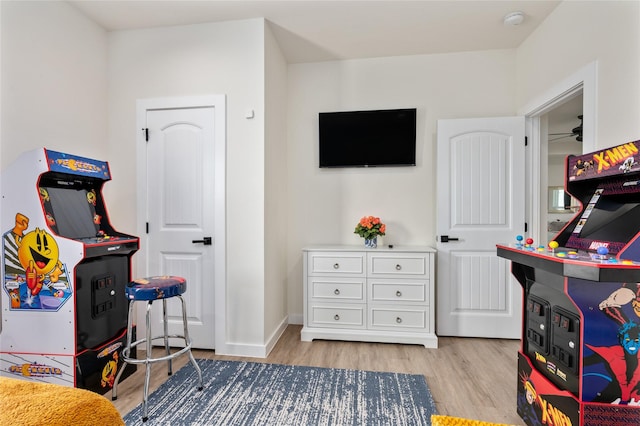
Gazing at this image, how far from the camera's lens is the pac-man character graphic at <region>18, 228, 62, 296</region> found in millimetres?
1844

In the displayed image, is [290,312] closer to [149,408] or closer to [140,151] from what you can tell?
[149,408]

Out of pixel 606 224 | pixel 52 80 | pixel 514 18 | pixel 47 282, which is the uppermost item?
pixel 514 18

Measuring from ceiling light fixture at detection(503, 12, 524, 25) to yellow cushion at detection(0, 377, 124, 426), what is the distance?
11.5 feet

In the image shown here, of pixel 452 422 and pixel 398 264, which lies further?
pixel 398 264

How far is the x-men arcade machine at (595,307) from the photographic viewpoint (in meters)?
1.27

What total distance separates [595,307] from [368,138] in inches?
93.4

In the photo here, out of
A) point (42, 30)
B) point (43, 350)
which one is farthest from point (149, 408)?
point (42, 30)

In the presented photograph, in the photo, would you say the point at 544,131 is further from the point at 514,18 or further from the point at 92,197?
the point at 92,197

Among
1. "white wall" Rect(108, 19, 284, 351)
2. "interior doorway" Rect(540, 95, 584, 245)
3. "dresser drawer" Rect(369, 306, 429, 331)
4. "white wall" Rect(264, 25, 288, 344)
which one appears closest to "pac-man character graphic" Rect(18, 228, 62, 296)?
"white wall" Rect(108, 19, 284, 351)

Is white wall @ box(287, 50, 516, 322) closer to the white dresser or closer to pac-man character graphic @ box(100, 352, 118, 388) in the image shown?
the white dresser

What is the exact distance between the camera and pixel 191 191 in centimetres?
274

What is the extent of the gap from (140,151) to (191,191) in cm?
60

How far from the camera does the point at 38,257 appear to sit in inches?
73.2

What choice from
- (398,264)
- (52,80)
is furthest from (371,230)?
(52,80)
